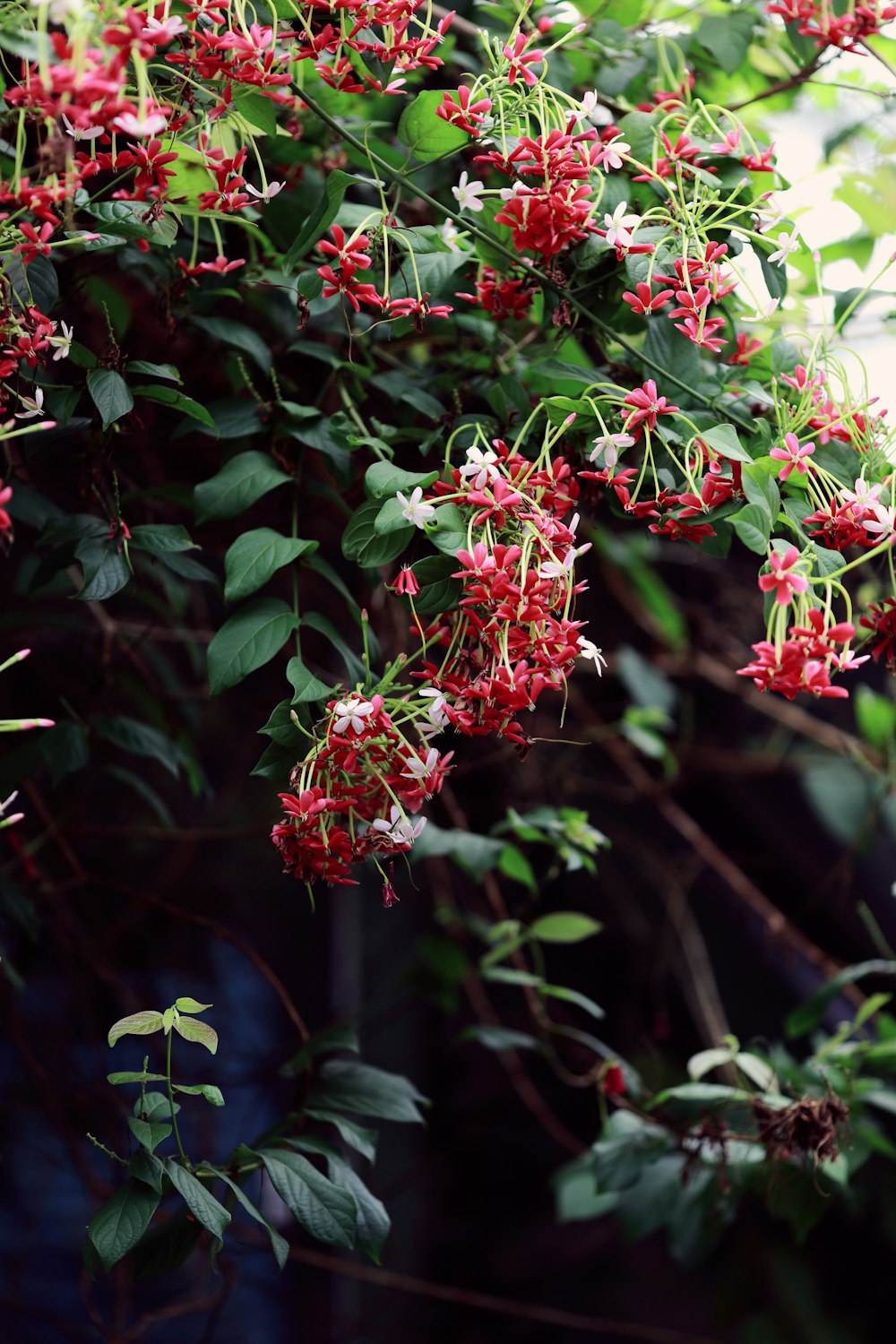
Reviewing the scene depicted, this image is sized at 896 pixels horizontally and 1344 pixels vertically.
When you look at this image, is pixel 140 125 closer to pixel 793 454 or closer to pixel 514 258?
pixel 514 258

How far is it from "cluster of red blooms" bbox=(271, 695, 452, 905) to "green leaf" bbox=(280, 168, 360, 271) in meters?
0.27

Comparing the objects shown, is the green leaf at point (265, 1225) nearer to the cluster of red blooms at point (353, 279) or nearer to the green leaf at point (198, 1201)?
the green leaf at point (198, 1201)

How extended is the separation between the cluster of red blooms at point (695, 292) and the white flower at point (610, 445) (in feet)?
0.25

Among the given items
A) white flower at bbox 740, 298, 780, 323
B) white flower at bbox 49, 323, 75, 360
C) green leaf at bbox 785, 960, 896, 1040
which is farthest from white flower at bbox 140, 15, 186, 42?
green leaf at bbox 785, 960, 896, 1040

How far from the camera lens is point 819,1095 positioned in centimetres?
91

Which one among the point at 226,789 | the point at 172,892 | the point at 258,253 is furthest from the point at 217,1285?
the point at 258,253

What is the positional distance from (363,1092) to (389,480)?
505 millimetres

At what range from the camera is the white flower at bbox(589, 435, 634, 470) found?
575mm

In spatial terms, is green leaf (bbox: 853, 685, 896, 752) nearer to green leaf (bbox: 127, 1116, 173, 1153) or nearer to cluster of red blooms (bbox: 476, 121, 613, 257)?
cluster of red blooms (bbox: 476, 121, 613, 257)

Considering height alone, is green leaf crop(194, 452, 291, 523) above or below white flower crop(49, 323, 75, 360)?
below

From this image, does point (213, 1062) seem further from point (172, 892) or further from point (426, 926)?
point (426, 926)

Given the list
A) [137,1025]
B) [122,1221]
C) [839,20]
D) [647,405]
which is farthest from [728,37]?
[122,1221]

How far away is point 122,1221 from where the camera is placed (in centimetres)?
60

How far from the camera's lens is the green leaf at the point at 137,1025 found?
59 centimetres
